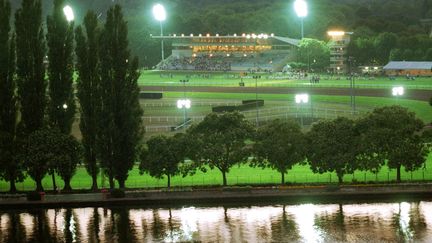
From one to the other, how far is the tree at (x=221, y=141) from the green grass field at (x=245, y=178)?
1.39m

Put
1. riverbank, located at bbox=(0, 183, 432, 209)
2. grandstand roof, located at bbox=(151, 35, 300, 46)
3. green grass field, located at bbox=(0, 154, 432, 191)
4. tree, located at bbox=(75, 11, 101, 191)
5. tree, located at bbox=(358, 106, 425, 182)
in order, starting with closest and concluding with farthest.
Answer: riverbank, located at bbox=(0, 183, 432, 209)
tree, located at bbox=(358, 106, 425, 182)
green grass field, located at bbox=(0, 154, 432, 191)
tree, located at bbox=(75, 11, 101, 191)
grandstand roof, located at bbox=(151, 35, 300, 46)

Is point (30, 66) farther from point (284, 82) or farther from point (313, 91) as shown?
point (284, 82)

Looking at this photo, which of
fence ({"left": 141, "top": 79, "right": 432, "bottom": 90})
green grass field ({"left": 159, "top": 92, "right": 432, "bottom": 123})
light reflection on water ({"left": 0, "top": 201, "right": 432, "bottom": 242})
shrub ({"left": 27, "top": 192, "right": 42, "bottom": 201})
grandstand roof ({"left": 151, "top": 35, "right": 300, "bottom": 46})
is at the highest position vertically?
grandstand roof ({"left": 151, "top": 35, "right": 300, "bottom": 46})

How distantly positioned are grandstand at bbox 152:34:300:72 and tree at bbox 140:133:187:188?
88631mm

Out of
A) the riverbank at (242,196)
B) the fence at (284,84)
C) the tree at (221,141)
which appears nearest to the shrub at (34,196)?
the riverbank at (242,196)

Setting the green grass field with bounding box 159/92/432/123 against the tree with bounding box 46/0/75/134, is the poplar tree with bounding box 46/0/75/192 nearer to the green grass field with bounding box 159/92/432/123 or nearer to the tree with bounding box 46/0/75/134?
the tree with bounding box 46/0/75/134

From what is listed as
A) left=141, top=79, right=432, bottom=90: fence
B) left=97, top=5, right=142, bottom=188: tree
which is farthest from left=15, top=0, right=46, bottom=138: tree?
left=141, top=79, right=432, bottom=90: fence

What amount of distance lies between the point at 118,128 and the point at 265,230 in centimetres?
1435

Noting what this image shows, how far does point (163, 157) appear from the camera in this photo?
4719 cm

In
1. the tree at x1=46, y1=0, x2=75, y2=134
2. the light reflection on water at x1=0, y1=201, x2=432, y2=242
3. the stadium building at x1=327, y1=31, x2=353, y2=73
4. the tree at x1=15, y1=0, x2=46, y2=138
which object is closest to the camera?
the light reflection on water at x1=0, y1=201, x2=432, y2=242

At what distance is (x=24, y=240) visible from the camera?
123ft

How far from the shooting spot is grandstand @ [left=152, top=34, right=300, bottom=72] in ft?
466

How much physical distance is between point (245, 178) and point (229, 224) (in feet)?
36.2

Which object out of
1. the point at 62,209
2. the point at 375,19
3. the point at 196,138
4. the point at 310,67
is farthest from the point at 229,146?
the point at 375,19
